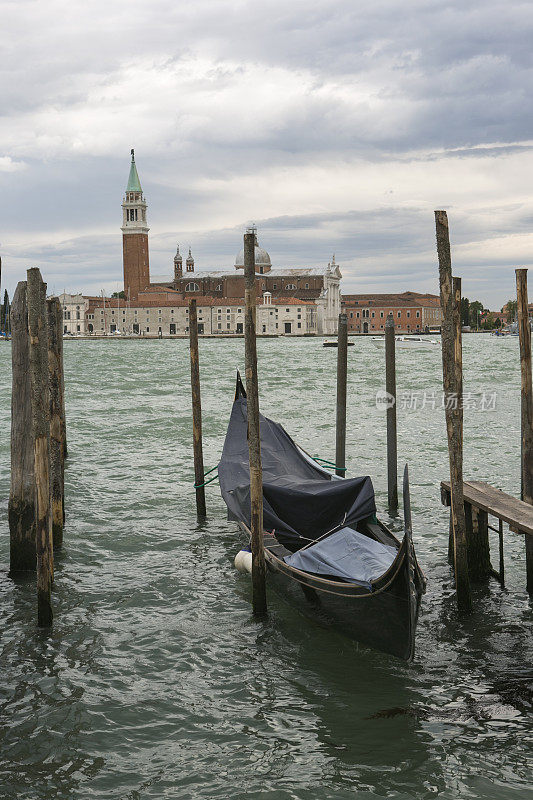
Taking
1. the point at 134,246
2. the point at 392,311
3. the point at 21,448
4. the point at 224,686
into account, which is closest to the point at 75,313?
the point at 134,246

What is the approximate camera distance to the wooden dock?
4.54 metres

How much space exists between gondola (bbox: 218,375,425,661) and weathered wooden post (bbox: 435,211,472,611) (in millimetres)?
296

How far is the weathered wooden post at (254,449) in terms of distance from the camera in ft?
14.8

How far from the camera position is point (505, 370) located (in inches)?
1190

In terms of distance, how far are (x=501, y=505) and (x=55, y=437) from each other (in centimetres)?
324

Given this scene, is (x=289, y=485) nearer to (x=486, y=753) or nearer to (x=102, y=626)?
(x=102, y=626)

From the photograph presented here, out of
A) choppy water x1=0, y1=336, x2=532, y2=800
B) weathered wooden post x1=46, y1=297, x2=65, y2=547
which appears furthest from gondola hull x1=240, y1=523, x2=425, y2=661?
weathered wooden post x1=46, y1=297, x2=65, y2=547

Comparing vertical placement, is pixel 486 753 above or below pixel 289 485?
below

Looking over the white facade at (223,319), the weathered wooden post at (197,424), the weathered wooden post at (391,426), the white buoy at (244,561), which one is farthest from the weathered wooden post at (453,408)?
the white facade at (223,319)

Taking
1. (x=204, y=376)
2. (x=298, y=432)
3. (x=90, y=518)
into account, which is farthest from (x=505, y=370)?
(x=90, y=518)

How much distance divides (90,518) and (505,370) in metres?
25.4

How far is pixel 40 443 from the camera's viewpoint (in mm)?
4332

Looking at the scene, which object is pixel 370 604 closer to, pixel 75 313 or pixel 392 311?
pixel 75 313

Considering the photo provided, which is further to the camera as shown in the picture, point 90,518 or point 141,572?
point 90,518
